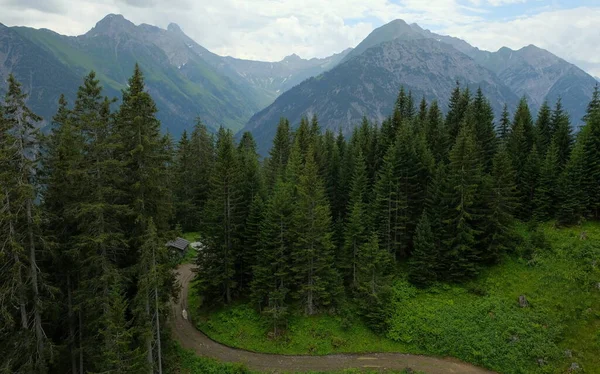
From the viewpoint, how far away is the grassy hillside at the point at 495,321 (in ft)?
99.7

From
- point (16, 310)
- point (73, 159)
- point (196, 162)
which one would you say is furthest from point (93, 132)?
point (196, 162)

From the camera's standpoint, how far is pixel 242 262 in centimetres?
4112

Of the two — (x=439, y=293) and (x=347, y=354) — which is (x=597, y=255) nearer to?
(x=439, y=293)

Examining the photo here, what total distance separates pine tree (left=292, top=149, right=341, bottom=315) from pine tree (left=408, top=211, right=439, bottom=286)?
867cm

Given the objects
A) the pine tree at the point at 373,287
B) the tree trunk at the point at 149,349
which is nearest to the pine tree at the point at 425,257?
the pine tree at the point at 373,287

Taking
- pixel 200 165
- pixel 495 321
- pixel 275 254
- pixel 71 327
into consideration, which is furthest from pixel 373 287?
pixel 200 165

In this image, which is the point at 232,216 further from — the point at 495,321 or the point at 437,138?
the point at 437,138

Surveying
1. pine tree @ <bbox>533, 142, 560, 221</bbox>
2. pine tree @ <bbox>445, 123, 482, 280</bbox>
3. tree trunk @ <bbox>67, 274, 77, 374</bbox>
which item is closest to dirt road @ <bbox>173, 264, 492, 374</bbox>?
tree trunk @ <bbox>67, 274, 77, 374</bbox>

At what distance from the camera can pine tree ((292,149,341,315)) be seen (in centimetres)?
3659

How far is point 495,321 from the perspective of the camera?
3322cm

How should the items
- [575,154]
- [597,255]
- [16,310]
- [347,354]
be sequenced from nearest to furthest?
[16,310]
[347,354]
[597,255]
[575,154]

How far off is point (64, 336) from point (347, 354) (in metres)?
22.1

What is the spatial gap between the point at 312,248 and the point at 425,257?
12228 millimetres

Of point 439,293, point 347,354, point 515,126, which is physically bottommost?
point 347,354
